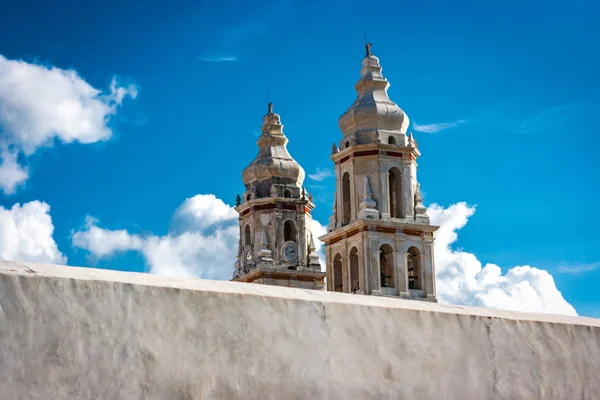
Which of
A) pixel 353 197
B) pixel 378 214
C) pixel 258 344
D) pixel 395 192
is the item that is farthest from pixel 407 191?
pixel 258 344

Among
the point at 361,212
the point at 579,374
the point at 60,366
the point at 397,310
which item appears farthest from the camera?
the point at 361,212

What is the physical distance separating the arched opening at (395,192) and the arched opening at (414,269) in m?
1.13

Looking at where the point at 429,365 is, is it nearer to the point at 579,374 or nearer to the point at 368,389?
the point at 368,389

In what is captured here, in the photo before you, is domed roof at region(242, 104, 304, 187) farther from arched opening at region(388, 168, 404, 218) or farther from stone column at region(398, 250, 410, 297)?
stone column at region(398, 250, 410, 297)

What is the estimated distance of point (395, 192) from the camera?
29.4 meters

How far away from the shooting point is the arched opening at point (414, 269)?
94.2ft

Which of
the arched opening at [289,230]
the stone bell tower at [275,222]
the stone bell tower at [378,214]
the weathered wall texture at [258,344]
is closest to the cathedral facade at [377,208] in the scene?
the stone bell tower at [378,214]

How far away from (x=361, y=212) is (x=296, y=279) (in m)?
6.65

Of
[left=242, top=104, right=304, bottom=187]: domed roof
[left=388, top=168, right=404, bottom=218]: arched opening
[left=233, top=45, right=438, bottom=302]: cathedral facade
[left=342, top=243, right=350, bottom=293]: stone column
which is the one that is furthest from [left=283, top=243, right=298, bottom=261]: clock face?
[left=388, top=168, right=404, bottom=218]: arched opening

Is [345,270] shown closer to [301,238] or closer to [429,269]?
[429,269]

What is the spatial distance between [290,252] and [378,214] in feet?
24.6

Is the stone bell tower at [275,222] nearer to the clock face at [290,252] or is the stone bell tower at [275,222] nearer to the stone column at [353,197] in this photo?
the clock face at [290,252]

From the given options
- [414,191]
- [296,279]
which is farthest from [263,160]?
[414,191]

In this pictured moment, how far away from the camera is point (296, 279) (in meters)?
34.4
